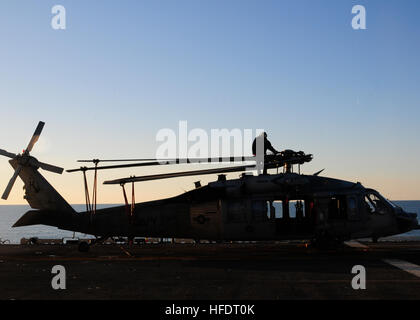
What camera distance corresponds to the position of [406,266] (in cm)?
1666

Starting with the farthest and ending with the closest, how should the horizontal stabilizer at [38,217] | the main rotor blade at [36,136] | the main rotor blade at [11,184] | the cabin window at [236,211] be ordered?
the main rotor blade at [36,136] → the horizontal stabilizer at [38,217] → the cabin window at [236,211] → the main rotor blade at [11,184]

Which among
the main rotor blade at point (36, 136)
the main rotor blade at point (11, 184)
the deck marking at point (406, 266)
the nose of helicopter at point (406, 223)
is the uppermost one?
the main rotor blade at point (36, 136)

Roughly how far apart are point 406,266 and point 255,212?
7.23m

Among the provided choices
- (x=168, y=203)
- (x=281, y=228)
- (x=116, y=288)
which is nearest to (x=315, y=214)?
(x=281, y=228)

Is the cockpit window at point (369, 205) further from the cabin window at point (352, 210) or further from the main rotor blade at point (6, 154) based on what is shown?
the main rotor blade at point (6, 154)

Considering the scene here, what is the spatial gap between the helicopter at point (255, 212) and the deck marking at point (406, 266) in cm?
323

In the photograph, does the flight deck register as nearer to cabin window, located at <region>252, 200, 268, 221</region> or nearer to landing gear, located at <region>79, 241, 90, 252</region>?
landing gear, located at <region>79, 241, 90, 252</region>

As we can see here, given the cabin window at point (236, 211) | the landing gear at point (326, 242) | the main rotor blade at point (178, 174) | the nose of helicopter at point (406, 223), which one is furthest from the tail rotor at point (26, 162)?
the nose of helicopter at point (406, 223)

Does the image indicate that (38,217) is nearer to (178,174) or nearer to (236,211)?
(178,174)

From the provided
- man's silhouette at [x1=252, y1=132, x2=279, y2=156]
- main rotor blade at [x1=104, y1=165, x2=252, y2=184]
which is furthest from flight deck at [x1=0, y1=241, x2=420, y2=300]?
man's silhouette at [x1=252, y1=132, x2=279, y2=156]

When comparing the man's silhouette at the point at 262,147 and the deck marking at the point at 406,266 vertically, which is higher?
the man's silhouette at the point at 262,147

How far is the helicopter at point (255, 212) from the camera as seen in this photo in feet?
69.5

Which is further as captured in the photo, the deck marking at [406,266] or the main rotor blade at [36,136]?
the main rotor blade at [36,136]

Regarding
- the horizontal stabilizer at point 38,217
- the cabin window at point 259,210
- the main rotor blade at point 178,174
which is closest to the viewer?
the cabin window at point 259,210
